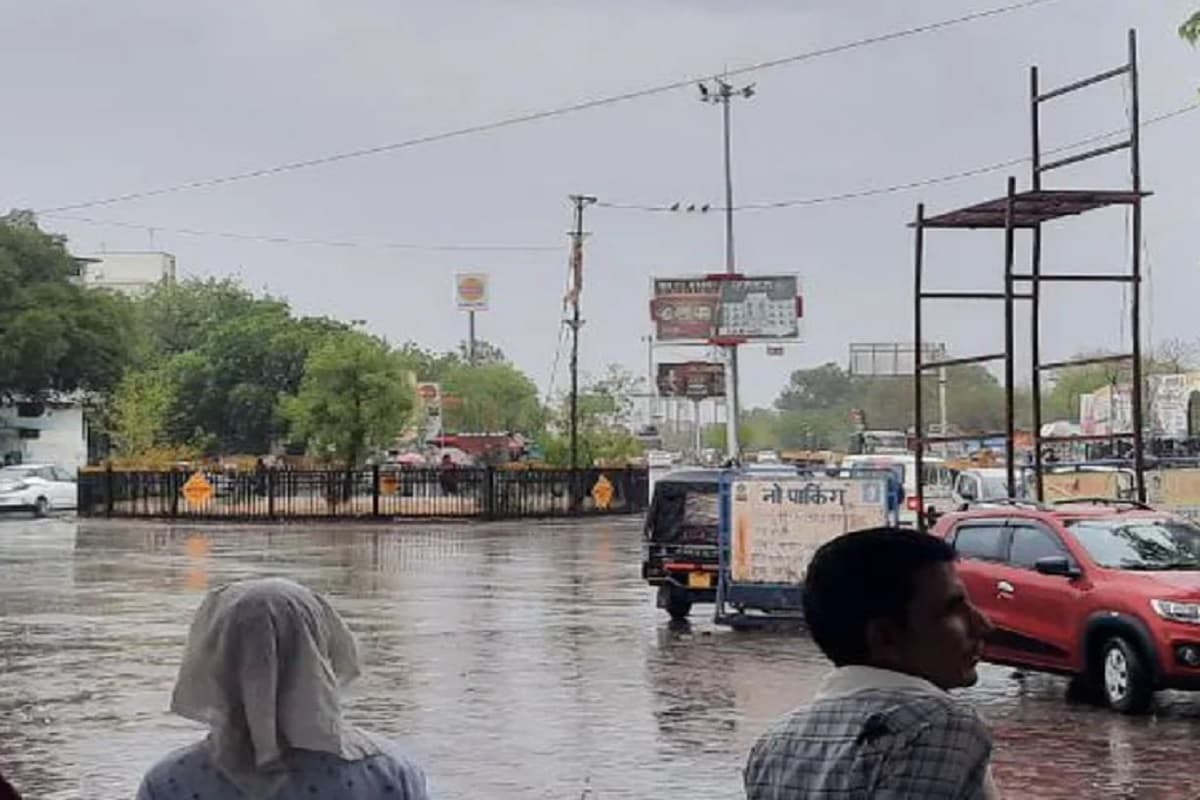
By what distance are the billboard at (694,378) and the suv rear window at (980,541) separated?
62542 mm

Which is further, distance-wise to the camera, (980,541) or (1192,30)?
(980,541)

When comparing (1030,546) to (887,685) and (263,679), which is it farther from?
(263,679)

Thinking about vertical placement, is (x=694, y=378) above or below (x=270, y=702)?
above

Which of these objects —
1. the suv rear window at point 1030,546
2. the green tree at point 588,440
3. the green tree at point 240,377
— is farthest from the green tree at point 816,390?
the suv rear window at point 1030,546

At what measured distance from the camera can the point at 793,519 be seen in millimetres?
19953

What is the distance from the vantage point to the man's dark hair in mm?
3234

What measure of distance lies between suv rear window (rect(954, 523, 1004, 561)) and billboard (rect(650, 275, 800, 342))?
52.4 metres

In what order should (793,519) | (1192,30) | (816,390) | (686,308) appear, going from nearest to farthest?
(1192,30), (793,519), (686,308), (816,390)

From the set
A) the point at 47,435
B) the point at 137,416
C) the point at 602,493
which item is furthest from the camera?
the point at 47,435

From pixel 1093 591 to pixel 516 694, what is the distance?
4.54 m

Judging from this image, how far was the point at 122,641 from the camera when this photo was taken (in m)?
19.1

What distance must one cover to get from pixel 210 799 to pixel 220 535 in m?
39.3

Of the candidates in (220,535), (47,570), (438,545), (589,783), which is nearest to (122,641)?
(589,783)

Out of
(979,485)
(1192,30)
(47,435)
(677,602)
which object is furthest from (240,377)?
(1192,30)
